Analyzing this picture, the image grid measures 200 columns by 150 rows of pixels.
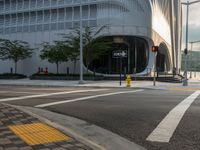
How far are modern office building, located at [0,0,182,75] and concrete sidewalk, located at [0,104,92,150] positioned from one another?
3855 centimetres

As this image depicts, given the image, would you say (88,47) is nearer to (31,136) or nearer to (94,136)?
(94,136)

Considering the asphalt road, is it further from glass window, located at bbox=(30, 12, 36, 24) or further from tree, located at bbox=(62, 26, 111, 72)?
glass window, located at bbox=(30, 12, 36, 24)

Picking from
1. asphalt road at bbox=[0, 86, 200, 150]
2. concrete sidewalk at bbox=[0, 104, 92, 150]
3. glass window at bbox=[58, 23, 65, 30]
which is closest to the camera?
concrete sidewalk at bbox=[0, 104, 92, 150]

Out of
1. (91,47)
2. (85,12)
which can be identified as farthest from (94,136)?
(85,12)

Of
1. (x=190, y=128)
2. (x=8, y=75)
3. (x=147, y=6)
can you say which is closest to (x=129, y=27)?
(x=147, y=6)

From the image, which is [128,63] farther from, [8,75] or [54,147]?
[54,147]

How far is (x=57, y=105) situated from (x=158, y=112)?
13.7ft

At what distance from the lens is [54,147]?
23.4ft

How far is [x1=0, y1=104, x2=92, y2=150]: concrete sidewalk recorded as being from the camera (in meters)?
7.17

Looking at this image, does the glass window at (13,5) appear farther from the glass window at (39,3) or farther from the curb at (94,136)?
the curb at (94,136)

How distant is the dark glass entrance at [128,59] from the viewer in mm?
49875

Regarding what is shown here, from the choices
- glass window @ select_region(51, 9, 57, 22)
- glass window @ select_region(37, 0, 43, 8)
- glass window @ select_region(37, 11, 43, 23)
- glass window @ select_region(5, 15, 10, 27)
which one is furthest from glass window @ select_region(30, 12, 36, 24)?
glass window @ select_region(5, 15, 10, 27)

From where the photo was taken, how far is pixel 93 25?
164ft

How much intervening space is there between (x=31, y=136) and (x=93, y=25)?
42345 millimetres
